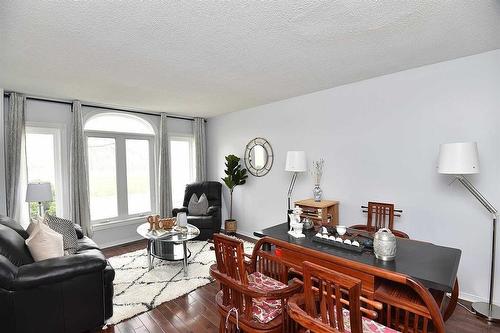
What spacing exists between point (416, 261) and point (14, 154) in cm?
492

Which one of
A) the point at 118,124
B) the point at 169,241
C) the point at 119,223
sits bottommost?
the point at 119,223

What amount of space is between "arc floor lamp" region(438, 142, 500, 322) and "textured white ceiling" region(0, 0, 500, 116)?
3.26ft

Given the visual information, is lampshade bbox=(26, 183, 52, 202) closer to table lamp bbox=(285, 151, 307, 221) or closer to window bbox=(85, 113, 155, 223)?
window bbox=(85, 113, 155, 223)

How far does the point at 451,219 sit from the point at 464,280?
666 mm

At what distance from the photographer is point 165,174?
5168 mm

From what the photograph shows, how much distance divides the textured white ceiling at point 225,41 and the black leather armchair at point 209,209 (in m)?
2.36

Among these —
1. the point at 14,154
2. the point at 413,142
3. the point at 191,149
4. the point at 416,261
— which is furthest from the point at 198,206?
the point at 416,261

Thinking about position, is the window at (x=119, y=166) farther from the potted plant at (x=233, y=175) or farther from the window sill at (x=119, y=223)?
the potted plant at (x=233, y=175)

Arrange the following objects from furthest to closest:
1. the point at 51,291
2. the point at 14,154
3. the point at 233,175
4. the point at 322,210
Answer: the point at 233,175 → the point at 14,154 → the point at 322,210 → the point at 51,291

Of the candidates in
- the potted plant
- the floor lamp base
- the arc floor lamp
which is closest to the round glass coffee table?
Answer: the potted plant

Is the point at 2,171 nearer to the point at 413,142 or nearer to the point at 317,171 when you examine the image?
the point at 317,171

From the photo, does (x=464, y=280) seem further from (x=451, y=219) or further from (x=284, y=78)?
(x=284, y=78)

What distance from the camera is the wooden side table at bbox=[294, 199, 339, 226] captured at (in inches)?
131

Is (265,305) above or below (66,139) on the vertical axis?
below
